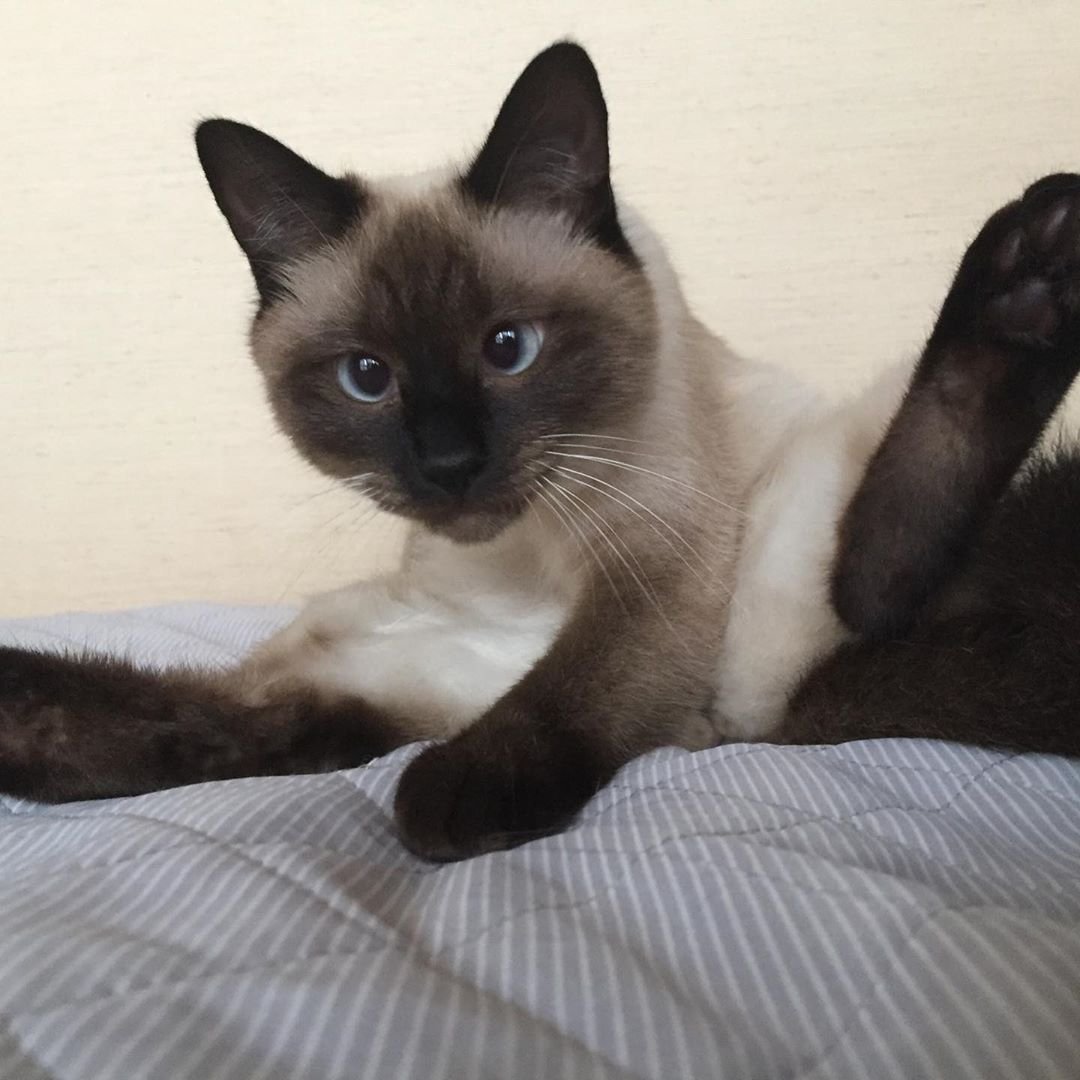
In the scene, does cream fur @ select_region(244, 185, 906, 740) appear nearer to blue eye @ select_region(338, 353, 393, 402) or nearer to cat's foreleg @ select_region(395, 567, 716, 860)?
cat's foreleg @ select_region(395, 567, 716, 860)

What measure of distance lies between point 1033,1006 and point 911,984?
0.05 metres

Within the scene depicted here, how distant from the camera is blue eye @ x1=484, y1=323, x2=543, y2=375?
0.90m

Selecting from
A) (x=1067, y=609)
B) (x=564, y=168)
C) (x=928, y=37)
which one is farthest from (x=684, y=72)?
(x=1067, y=609)

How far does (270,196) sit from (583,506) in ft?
1.71

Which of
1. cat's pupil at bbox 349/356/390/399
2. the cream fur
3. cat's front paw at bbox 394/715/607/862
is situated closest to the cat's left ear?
the cream fur

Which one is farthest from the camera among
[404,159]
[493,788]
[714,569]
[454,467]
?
[404,159]

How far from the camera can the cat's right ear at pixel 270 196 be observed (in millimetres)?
943

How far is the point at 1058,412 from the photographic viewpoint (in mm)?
777

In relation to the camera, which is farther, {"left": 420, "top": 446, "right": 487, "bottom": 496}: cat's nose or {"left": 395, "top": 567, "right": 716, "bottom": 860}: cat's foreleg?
{"left": 420, "top": 446, "right": 487, "bottom": 496}: cat's nose

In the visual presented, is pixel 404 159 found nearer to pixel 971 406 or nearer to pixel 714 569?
pixel 714 569

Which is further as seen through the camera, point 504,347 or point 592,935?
point 504,347

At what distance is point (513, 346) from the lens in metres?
0.92

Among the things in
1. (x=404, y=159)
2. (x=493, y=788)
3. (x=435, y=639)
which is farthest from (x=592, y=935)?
(x=404, y=159)

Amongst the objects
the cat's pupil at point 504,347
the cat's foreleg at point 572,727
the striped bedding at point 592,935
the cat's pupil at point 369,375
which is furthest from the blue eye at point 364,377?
the striped bedding at point 592,935
